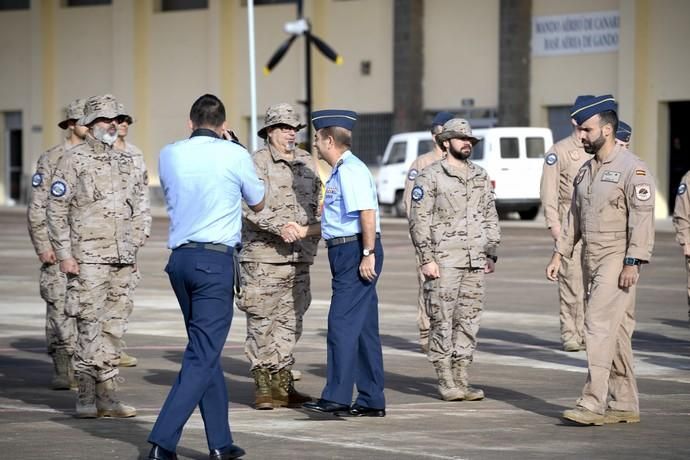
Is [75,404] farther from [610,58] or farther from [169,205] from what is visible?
[610,58]

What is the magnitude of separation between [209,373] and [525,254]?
737 inches

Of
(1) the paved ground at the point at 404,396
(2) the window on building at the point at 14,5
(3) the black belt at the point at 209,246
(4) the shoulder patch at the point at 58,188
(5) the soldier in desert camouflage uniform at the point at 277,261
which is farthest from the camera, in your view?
(2) the window on building at the point at 14,5

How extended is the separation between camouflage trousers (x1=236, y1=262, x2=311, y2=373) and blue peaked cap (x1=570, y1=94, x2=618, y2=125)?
2.25 m

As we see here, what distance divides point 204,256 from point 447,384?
2931mm

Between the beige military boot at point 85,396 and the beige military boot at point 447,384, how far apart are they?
7.79 ft

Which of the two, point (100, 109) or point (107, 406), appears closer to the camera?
point (107, 406)

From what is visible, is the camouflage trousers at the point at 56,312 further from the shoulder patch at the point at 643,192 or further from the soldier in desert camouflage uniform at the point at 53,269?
the shoulder patch at the point at 643,192

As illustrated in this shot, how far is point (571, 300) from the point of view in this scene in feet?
46.3

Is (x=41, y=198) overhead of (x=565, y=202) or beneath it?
overhead

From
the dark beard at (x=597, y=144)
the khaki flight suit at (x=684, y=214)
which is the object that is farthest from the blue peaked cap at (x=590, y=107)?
the khaki flight suit at (x=684, y=214)

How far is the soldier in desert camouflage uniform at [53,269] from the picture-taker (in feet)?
37.8

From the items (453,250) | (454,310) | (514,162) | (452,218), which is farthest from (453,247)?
(514,162)

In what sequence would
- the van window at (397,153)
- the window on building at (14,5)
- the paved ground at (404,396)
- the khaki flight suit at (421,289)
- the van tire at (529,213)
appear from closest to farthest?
the paved ground at (404,396), the khaki flight suit at (421,289), the van tire at (529,213), the van window at (397,153), the window on building at (14,5)

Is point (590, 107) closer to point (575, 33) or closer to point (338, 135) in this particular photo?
point (338, 135)
